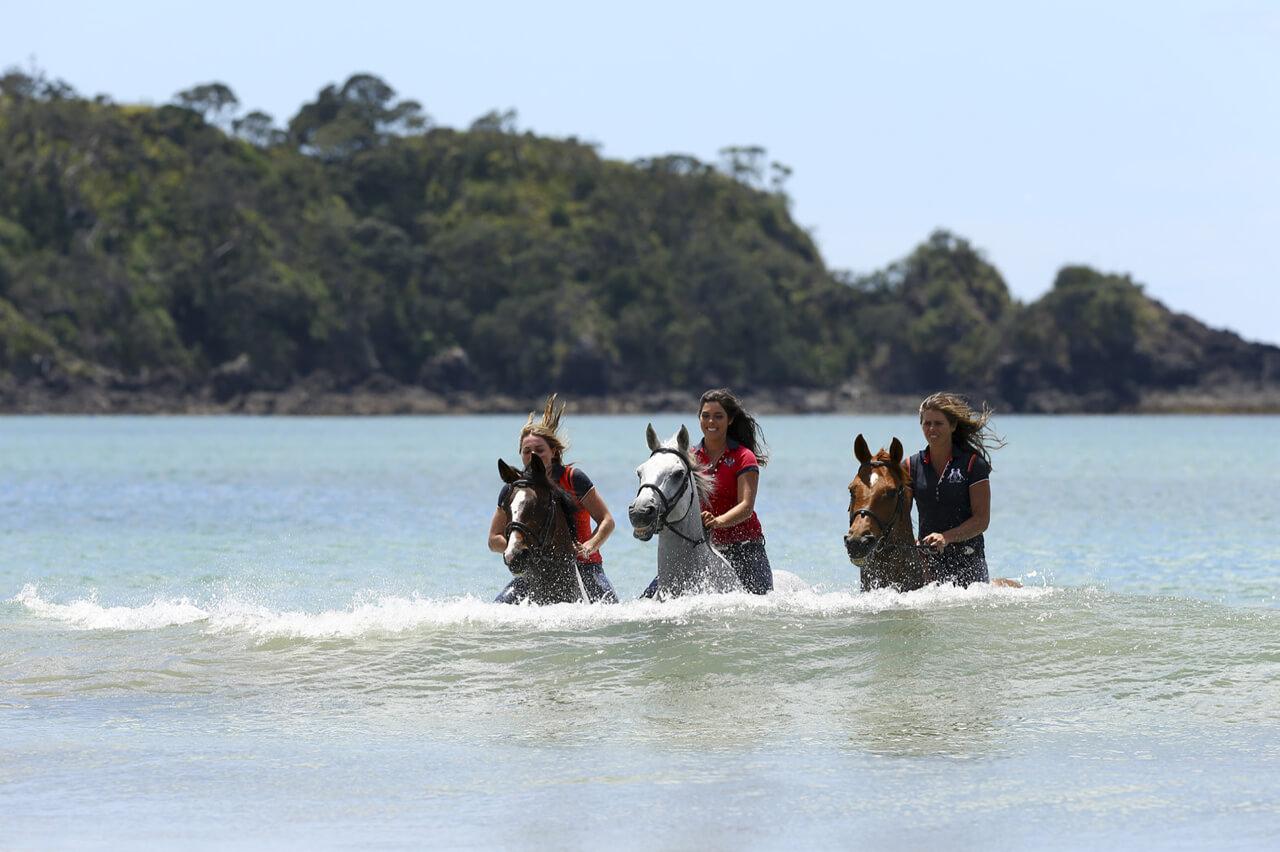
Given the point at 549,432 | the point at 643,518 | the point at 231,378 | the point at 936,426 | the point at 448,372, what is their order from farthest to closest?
the point at 448,372 → the point at 231,378 → the point at 936,426 → the point at 549,432 → the point at 643,518

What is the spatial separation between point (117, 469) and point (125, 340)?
79.3 m

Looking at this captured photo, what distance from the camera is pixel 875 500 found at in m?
10.8

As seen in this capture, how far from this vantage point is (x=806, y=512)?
1296 inches

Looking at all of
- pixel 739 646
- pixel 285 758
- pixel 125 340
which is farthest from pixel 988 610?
pixel 125 340

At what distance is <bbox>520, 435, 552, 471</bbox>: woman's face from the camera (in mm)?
10891

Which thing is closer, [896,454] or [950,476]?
[896,454]

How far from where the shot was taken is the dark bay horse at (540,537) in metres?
10.7

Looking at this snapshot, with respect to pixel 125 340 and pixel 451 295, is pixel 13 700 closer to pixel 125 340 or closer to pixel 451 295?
pixel 125 340

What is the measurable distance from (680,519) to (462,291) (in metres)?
134

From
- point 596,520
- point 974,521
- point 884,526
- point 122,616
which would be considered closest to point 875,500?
point 884,526

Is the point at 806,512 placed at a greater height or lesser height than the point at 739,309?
lesser

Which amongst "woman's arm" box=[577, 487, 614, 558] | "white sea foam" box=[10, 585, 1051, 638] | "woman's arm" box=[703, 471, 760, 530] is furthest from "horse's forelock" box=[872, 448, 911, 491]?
"woman's arm" box=[577, 487, 614, 558]

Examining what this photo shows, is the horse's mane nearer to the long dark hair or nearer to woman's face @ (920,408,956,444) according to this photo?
the long dark hair

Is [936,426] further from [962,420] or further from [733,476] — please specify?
[733,476]
